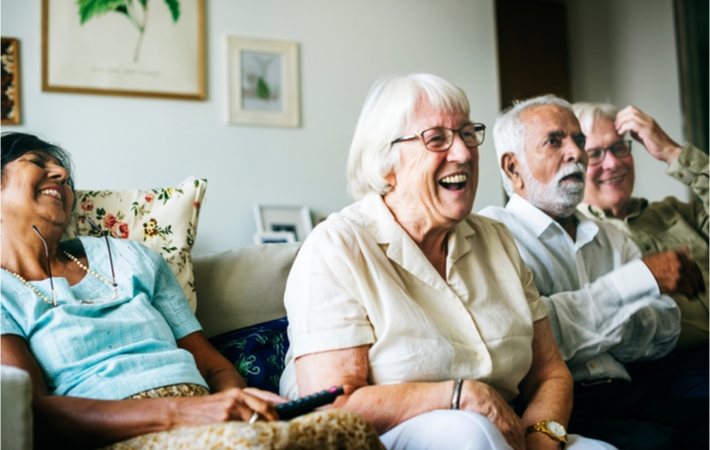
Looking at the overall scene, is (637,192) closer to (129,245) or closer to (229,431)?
(129,245)

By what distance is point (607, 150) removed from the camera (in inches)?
89.5

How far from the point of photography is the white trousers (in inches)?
41.8

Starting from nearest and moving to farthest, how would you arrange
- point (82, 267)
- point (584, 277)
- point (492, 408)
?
1. point (492, 408)
2. point (82, 267)
3. point (584, 277)

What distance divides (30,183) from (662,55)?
3771mm

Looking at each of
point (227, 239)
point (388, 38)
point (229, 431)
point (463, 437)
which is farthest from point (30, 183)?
point (388, 38)

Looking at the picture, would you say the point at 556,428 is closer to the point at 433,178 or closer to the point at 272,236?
the point at 433,178

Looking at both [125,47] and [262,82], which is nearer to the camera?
[125,47]

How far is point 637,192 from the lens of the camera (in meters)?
4.12

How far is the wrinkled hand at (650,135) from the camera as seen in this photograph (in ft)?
7.42

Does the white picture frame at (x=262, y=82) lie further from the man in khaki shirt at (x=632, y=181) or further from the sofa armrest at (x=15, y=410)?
the sofa armrest at (x=15, y=410)

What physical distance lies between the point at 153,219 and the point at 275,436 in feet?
2.77

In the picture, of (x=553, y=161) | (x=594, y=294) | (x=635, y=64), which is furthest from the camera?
(x=635, y=64)

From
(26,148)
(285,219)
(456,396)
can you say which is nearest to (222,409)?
(456,396)

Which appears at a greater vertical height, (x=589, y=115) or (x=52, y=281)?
(x=589, y=115)
